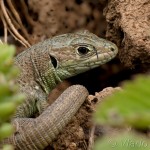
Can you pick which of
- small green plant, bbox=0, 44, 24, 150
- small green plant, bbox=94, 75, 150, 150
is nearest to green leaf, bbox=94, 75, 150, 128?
small green plant, bbox=94, 75, 150, 150

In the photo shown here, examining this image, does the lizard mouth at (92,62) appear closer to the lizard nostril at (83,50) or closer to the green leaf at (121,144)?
the lizard nostril at (83,50)

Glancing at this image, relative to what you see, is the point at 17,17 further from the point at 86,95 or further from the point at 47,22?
the point at 86,95

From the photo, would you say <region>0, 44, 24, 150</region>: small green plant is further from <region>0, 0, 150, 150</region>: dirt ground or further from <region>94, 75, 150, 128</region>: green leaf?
<region>0, 0, 150, 150</region>: dirt ground

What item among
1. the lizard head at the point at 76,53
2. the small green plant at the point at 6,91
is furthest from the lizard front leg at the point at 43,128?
the small green plant at the point at 6,91

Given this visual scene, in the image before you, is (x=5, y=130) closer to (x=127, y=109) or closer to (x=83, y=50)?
(x=127, y=109)

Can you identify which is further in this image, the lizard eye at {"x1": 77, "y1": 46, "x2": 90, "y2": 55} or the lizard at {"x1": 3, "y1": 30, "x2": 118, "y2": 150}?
the lizard eye at {"x1": 77, "y1": 46, "x2": 90, "y2": 55}

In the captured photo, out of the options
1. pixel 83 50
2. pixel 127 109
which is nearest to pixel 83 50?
pixel 83 50
